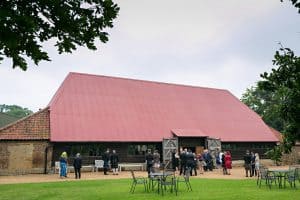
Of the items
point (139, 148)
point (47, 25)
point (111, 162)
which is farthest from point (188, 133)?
point (47, 25)

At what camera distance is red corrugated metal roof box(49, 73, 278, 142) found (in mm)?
25109

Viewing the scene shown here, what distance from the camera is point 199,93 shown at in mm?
35000

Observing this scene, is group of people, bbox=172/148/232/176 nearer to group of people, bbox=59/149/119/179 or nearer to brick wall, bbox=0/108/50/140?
group of people, bbox=59/149/119/179

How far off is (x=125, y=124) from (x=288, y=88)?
76.0 ft

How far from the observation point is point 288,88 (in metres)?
3.99

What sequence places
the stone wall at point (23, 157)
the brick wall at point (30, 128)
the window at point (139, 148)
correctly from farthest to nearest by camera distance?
1. the window at point (139, 148)
2. the brick wall at point (30, 128)
3. the stone wall at point (23, 157)

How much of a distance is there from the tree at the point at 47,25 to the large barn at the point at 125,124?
1877 cm

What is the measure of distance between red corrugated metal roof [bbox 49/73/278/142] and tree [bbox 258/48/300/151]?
20.5m

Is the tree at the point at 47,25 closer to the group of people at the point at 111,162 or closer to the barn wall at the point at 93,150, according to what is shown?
the group of people at the point at 111,162

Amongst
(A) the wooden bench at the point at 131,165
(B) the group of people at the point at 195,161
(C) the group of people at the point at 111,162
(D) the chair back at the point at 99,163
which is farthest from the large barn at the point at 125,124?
(B) the group of people at the point at 195,161

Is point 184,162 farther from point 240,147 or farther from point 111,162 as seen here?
point 240,147

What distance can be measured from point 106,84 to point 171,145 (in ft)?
26.8

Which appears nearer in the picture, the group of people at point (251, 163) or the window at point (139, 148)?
the group of people at point (251, 163)

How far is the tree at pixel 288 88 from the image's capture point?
3.93 meters
